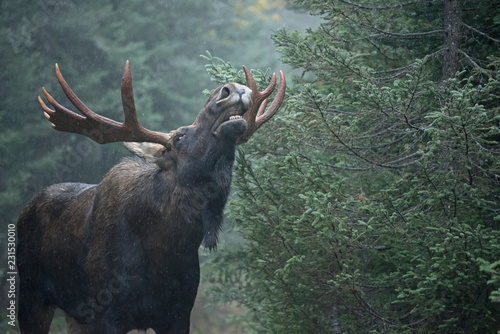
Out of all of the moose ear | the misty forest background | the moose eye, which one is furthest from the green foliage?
the moose ear

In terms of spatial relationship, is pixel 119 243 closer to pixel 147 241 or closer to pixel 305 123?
pixel 147 241

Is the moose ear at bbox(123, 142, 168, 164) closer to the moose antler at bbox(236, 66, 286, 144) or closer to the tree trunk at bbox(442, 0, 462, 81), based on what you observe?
the moose antler at bbox(236, 66, 286, 144)

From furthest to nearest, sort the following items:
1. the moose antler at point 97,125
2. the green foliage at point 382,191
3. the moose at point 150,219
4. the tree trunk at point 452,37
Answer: the tree trunk at point 452,37, the moose antler at point 97,125, the moose at point 150,219, the green foliage at point 382,191

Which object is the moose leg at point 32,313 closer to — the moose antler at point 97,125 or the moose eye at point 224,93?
the moose antler at point 97,125

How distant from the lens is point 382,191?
16.7 feet

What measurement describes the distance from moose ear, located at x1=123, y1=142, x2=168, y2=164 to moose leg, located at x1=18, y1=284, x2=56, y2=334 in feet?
5.72

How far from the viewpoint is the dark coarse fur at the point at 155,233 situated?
4512 millimetres

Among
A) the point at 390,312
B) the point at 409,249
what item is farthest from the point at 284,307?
the point at 409,249

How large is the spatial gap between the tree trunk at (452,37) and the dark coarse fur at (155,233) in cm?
226

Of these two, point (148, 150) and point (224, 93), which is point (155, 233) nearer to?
point (148, 150)

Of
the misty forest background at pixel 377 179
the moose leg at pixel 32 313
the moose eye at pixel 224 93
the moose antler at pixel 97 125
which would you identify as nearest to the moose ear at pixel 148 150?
the moose antler at pixel 97 125

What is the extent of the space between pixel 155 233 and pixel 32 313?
1738 mm

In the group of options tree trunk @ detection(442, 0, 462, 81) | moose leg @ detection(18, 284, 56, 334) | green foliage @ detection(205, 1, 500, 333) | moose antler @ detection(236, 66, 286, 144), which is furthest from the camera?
tree trunk @ detection(442, 0, 462, 81)

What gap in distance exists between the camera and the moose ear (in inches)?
193
